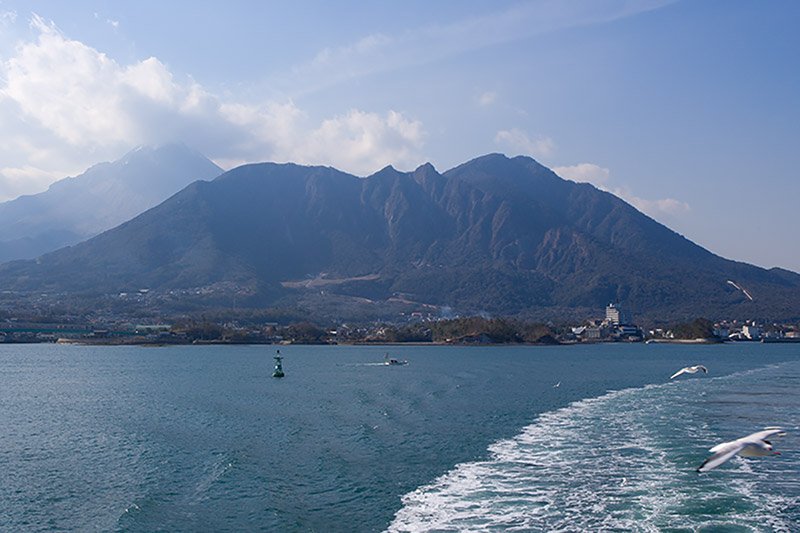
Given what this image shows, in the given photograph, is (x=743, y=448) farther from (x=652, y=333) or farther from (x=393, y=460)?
(x=652, y=333)

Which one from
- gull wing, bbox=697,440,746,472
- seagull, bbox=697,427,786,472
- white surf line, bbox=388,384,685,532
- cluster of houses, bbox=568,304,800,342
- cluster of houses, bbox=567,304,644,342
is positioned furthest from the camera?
cluster of houses, bbox=568,304,800,342

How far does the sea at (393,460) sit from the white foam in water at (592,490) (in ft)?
0.22

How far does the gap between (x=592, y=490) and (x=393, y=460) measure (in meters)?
6.22

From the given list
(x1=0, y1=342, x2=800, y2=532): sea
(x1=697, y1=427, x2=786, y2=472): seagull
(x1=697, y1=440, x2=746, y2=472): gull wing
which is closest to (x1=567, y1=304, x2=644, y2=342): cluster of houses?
(x1=0, y1=342, x2=800, y2=532): sea

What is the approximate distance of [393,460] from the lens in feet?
74.2

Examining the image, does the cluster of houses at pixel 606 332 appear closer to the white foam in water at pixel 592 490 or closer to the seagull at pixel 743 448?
the white foam in water at pixel 592 490

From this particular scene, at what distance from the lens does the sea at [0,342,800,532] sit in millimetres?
16656

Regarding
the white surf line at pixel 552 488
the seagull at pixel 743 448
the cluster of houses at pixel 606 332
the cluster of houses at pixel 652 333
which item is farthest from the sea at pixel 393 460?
the cluster of houses at pixel 652 333

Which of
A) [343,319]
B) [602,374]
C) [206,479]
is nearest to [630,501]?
[206,479]

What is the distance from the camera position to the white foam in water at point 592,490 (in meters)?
16.0

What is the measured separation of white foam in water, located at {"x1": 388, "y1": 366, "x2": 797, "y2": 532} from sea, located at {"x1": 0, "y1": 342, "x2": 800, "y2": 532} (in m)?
0.07

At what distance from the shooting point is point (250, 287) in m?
197

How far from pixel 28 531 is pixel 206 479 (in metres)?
5.03

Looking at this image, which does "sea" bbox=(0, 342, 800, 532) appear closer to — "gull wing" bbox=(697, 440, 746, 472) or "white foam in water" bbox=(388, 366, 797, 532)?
"white foam in water" bbox=(388, 366, 797, 532)
